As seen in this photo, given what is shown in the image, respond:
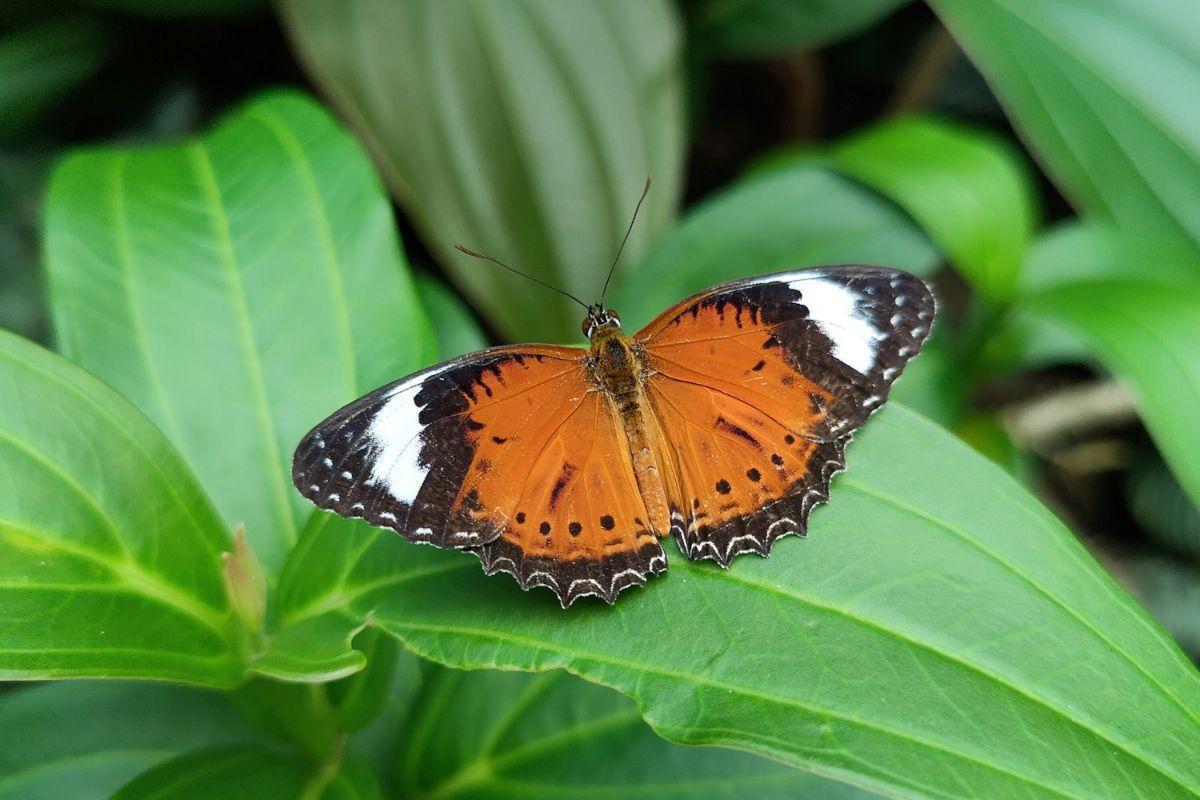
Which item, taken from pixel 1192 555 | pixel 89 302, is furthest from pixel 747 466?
pixel 1192 555

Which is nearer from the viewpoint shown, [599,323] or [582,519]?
[582,519]

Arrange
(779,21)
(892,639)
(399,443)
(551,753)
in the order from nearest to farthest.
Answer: (892,639) → (399,443) → (551,753) → (779,21)

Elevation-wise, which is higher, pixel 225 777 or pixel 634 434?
pixel 634 434

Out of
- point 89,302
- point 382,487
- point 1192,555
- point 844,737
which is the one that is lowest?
point 1192,555

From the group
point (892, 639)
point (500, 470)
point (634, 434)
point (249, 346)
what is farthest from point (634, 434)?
point (249, 346)

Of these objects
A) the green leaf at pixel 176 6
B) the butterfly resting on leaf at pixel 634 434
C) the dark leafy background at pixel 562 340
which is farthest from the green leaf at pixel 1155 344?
the green leaf at pixel 176 6

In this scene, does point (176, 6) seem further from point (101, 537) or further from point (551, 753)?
point (551, 753)

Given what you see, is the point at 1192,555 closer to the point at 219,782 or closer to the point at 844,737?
the point at 844,737
